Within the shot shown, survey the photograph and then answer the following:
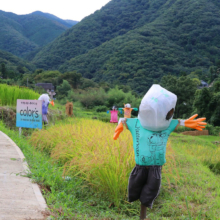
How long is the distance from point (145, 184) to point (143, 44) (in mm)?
60260

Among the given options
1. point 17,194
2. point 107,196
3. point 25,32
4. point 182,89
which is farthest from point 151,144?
point 25,32

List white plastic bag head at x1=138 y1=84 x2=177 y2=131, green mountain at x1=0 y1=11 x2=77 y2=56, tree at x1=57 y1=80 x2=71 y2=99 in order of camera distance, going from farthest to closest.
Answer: green mountain at x1=0 y1=11 x2=77 y2=56, tree at x1=57 y1=80 x2=71 y2=99, white plastic bag head at x1=138 y1=84 x2=177 y2=131

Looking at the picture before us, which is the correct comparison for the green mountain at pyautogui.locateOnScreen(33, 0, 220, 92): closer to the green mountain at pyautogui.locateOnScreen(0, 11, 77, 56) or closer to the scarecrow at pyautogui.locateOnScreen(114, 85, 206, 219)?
the green mountain at pyautogui.locateOnScreen(0, 11, 77, 56)

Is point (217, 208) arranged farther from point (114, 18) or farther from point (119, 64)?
point (114, 18)

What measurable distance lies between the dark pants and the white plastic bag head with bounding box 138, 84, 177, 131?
0.49m

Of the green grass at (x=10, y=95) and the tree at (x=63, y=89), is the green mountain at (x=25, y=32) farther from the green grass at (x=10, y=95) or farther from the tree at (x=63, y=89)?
the green grass at (x=10, y=95)

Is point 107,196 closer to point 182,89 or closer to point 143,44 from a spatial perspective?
point 182,89

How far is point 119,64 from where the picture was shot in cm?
5684

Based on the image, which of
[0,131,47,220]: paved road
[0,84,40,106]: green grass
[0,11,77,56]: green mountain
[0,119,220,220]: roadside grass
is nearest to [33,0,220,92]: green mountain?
[0,11,77,56]: green mountain

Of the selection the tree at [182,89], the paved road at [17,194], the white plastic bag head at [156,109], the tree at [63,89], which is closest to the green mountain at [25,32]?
the tree at [63,89]

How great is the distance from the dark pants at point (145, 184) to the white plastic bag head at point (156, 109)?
49cm

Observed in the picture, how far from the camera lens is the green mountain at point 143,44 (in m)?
54.6

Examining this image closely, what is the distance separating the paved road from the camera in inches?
113

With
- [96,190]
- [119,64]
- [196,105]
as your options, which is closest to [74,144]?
[96,190]
